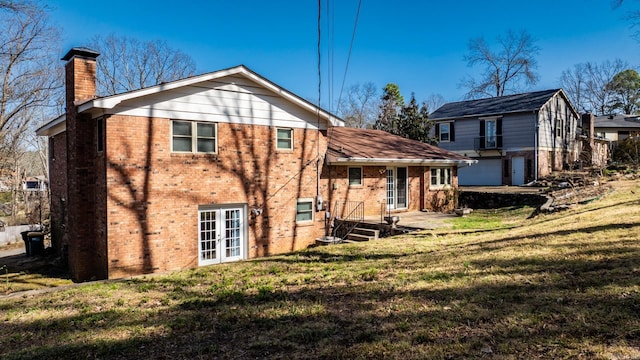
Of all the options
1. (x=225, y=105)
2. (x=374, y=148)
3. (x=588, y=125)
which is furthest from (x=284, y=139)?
(x=588, y=125)

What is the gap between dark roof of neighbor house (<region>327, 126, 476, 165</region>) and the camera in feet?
54.9

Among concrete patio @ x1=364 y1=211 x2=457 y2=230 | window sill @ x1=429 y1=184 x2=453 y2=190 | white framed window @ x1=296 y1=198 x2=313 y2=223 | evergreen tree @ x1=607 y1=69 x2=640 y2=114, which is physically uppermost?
evergreen tree @ x1=607 y1=69 x2=640 y2=114

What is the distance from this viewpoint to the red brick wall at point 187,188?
38.3ft

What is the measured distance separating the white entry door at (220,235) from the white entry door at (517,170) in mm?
23194

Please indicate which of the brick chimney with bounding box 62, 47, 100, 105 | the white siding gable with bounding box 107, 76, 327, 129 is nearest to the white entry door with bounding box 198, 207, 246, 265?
the white siding gable with bounding box 107, 76, 327, 129

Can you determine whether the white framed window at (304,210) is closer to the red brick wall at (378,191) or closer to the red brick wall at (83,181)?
the red brick wall at (378,191)

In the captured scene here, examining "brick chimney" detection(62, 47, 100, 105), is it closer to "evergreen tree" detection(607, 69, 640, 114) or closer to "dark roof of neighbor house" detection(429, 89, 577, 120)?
"dark roof of neighbor house" detection(429, 89, 577, 120)

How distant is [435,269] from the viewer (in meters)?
7.60

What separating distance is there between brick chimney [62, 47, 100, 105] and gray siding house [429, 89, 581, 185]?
2654 cm

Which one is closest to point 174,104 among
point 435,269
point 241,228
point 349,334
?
point 241,228

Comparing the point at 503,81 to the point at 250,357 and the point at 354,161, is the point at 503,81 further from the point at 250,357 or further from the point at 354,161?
the point at 250,357

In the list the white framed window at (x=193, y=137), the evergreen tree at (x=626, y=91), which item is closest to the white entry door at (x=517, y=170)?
the white framed window at (x=193, y=137)

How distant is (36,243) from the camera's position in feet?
53.9

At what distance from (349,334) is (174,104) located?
1000 centimetres
